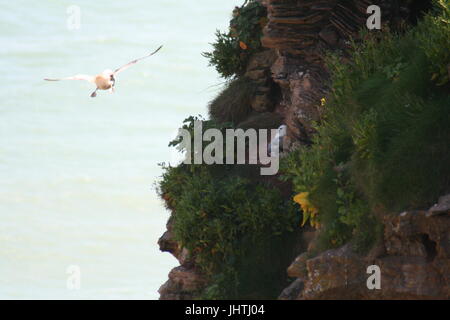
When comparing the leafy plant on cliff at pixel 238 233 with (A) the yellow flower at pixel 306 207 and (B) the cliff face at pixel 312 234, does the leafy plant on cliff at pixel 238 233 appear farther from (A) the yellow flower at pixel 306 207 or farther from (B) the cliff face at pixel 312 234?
(A) the yellow flower at pixel 306 207

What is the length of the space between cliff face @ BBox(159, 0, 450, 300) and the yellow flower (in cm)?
46

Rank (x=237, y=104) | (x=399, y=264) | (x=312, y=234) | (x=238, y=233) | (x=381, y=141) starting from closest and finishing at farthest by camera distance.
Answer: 1. (x=399, y=264)
2. (x=381, y=141)
3. (x=312, y=234)
4. (x=238, y=233)
5. (x=237, y=104)

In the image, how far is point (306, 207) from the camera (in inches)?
419

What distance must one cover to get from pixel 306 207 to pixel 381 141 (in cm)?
117

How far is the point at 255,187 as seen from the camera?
39.5ft

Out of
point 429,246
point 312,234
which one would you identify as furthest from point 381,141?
point 312,234

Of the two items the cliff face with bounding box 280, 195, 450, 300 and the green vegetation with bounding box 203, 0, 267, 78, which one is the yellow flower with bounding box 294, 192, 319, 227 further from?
the green vegetation with bounding box 203, 0, 267, 78

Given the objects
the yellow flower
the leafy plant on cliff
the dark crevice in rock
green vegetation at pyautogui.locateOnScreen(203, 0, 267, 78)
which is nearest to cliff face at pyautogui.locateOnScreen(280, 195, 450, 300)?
the dark crevice in rock

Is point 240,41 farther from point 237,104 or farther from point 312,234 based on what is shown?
point 312,234

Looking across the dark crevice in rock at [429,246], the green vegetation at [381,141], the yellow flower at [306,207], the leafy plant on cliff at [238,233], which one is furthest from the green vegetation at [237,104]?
the dark crevice in rock at [429,246]

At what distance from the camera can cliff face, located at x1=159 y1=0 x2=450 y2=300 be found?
9.16 metres

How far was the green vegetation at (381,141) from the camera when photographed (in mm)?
9688

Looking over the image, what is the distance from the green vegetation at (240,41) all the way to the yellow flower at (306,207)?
13.3 ft
